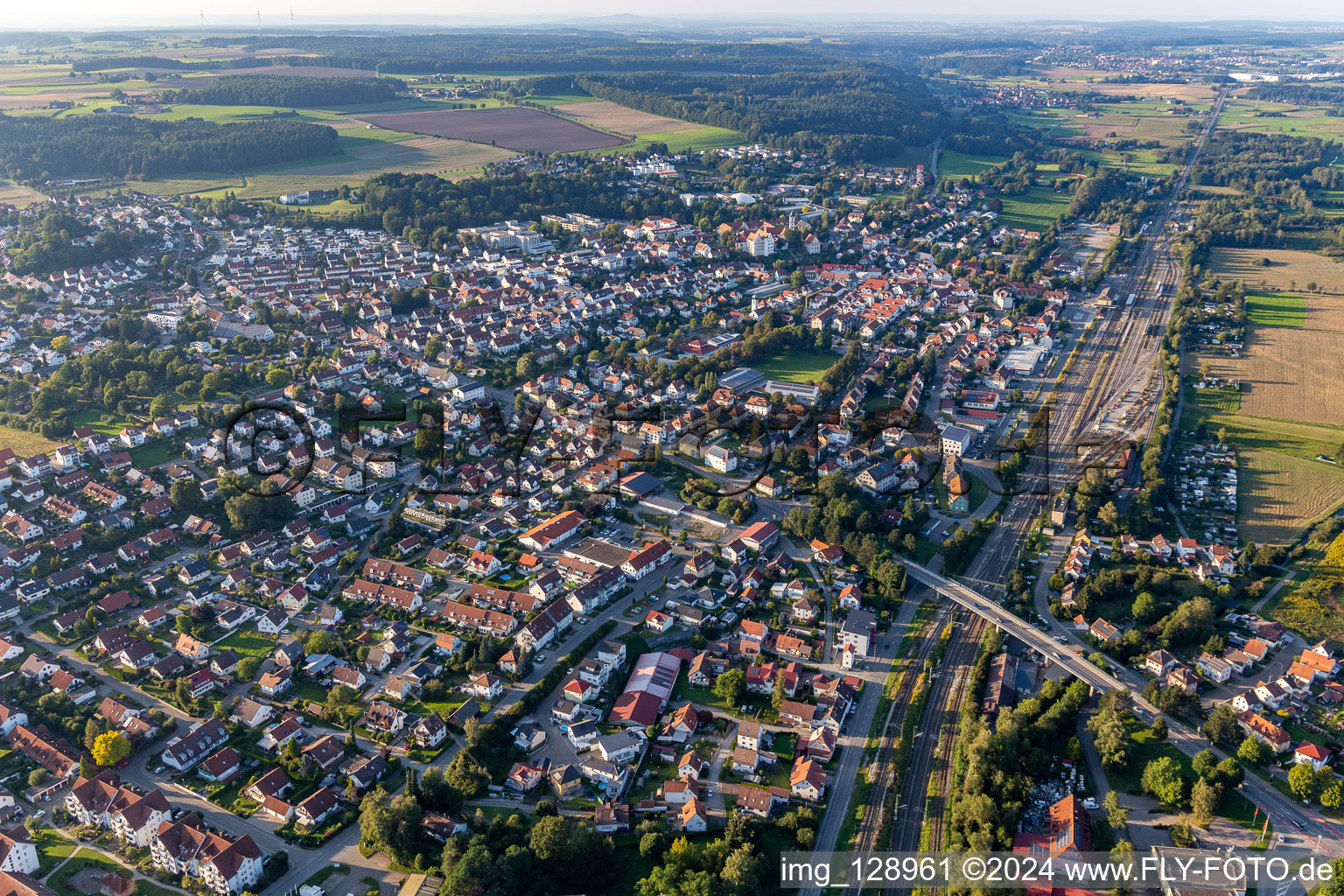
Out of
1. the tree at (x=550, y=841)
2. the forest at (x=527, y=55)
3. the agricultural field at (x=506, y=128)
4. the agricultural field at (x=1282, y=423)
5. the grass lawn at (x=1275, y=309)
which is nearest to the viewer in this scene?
the tree at (x=550, y=841)

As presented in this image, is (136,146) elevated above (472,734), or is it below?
above

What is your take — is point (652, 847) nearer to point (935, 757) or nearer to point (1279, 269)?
point (935, 757)

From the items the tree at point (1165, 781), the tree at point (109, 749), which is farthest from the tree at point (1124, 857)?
Answer: the tree at point (109, 749)

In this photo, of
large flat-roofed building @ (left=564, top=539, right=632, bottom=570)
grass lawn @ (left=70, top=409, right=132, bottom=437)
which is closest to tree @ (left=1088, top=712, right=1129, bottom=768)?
large flat-roofed building @ (left=564, top=539, right=632, bottom=570)

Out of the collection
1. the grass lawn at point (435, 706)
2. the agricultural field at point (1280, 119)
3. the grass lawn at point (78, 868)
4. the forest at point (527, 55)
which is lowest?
the grass lawn at point (78, 868)

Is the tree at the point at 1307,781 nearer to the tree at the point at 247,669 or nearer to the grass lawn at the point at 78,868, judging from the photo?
the grass lawn at the point at 78,868

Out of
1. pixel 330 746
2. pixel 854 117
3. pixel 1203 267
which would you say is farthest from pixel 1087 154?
pixel 330 746

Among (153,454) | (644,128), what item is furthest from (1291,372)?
(644,128)

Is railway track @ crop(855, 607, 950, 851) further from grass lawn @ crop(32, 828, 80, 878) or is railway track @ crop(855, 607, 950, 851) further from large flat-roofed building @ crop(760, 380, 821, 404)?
grass lawn @ crop(32, 828, 80, 878)
